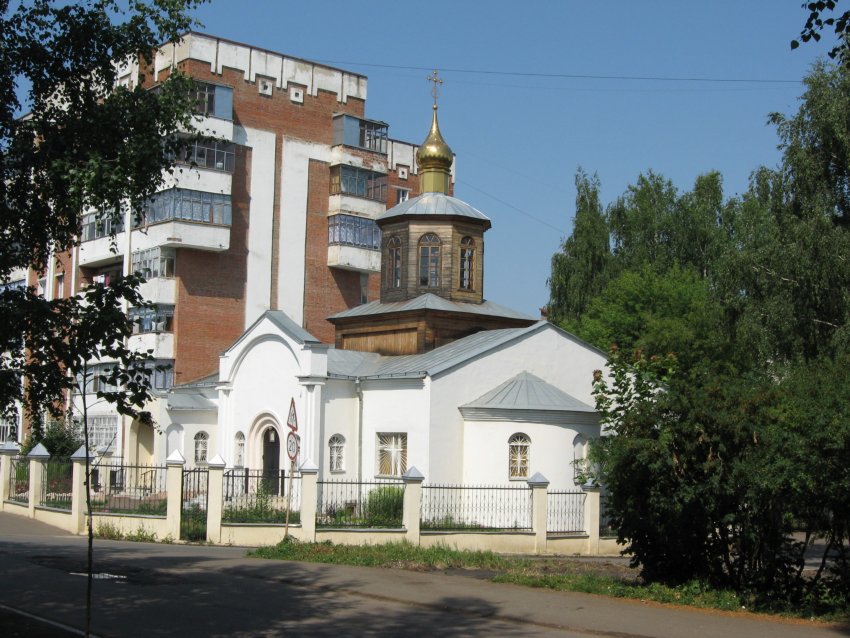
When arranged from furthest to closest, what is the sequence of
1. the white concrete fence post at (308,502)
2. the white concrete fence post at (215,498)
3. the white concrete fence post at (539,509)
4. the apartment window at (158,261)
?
the apartment window at (158,261), the white concrete fence post at (539,509), the white concrete fence post at (215,498), the white concrete fence post at (308,502)

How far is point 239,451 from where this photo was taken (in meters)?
30.8

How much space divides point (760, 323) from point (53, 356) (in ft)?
65.7

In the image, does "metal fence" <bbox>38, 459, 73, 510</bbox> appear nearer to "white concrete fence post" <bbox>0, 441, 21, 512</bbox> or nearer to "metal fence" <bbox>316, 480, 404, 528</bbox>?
"white concrete fence post" <bbox>0, 441, 21, 512</bbox>

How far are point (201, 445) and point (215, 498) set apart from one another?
13771mm

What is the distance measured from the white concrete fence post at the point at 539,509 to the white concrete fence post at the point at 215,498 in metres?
6.45

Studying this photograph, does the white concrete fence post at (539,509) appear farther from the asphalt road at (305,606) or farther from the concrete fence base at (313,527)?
the asphalt road at (305,606)

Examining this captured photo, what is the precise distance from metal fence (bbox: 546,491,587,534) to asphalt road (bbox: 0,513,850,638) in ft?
24.6

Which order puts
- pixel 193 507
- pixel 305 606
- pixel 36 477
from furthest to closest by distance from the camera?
pixel 36 477 < pixel 193 507 < pixel 305 606

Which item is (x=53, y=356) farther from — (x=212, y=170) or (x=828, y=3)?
(x=212, y=170)

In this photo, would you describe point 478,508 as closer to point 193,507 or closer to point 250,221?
point 193,507

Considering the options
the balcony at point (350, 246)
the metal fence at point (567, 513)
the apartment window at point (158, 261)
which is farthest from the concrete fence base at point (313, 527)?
the balcony at point (350, 246)

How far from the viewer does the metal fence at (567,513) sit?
78.1ft

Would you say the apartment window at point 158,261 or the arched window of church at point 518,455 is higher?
the apartment window at point 158,261

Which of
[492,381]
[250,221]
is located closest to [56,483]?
[492,381]
